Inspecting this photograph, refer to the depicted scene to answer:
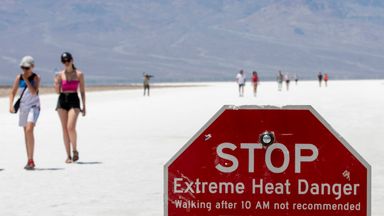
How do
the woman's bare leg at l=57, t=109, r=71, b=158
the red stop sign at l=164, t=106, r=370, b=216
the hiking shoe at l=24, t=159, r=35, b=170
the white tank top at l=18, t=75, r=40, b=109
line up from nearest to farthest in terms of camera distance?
the red stop sign at l=164, t=106, r=370, b=216 → the hiking shoe at l=24, t=159, r=35, b=170 → the white tank top at l=18, t=75, r=40, b=109 → the woman's bare leg at l=57, t=109, r=71, b=158

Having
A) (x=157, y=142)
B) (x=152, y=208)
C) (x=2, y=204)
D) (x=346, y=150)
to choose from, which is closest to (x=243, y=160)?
(x=346, y=150)

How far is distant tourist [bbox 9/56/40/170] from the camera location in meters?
12.7

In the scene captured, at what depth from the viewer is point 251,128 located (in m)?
4.64

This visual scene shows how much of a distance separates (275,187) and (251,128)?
0.29 metres

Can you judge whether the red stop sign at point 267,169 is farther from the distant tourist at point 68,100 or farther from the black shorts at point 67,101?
the black shorts at point 67,101

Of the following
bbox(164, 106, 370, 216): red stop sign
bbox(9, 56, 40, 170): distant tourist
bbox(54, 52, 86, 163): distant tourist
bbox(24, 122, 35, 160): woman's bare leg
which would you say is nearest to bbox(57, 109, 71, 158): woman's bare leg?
bbox(54, 52, 86, 163): distant tourist

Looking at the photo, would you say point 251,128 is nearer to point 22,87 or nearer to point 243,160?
point 243,160

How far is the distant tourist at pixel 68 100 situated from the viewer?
44.1ft

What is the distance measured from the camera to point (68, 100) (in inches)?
533

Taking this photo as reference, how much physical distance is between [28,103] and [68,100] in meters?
0.75

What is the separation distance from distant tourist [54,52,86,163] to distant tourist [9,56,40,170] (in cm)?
50

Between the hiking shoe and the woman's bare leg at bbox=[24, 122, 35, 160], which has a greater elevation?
the woman's bare leg at bbox=[24, 122, 35, 160]

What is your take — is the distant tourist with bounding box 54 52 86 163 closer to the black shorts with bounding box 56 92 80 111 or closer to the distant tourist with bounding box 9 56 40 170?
the black shorts with bounding box 56 92 80 111

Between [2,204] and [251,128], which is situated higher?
[251,128]
